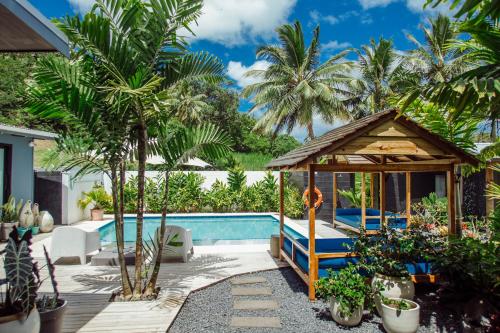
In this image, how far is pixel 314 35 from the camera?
2217cm

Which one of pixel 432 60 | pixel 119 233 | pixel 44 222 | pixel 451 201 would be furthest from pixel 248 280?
pixel 432 60

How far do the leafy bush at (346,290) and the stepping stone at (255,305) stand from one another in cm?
78

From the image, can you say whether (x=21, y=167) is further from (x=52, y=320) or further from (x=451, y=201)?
(x=451, y=201)

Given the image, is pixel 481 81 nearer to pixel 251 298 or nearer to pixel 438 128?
pixel 438 128

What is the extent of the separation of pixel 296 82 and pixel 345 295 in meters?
19.6

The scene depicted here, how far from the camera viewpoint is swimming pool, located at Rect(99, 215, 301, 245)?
38.2 ft

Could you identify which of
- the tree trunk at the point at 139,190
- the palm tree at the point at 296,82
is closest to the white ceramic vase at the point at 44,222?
the tree trunk at the point at 139,190

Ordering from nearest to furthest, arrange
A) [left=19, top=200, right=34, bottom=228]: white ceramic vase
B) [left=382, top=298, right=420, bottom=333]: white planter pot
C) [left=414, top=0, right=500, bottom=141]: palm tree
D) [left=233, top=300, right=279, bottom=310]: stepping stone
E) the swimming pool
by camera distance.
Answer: [left=414, top=0, right=500, bottom=141]: palm tree
[left=382, top=298, right=420, bottom=333]: white planter pot
[left=233, top=300, right=279, bottom=310]: stepping stone
[left=19, top=200, right=34, bottom=228]: white ceramic vase
the swimming pool

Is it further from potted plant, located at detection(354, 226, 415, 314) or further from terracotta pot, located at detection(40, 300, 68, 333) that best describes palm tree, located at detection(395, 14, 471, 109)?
terracotta pot, located at detection(40, 300, 68, 333)

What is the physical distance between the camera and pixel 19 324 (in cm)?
289

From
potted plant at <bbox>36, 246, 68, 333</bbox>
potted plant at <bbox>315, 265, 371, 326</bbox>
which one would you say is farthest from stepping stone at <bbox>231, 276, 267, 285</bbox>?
potted plant at <bbox>36, 246, 68, 333</bbox>

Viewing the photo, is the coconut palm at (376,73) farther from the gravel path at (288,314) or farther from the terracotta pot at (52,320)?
the terracotta pot at (52,320)

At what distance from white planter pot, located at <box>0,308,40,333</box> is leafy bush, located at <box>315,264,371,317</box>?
333 cm

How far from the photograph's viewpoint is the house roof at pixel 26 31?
2.72 metres
